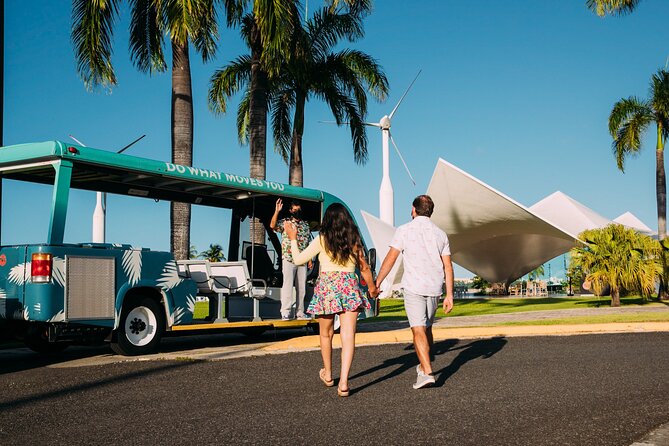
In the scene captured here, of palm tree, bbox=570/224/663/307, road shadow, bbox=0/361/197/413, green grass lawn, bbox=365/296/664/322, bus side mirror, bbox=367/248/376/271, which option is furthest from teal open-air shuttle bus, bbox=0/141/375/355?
palm tree, bbox=570/224/663/307

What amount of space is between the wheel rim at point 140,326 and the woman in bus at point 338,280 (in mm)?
3695

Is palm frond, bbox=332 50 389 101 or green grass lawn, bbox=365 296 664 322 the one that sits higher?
palm frond, bbox=332 50 389 101

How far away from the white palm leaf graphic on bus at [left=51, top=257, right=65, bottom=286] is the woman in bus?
10.8ft

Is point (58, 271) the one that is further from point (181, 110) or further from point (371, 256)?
point (181, 110)

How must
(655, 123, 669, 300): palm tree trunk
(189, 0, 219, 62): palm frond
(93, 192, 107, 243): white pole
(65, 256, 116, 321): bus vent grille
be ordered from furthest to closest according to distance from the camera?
(655, 123, 669, 300): palm tree trunk → (189, 0, 219, 62): palm frond → (93, 192, 107, 243): white pole → (65, 256, 116, 321): bus vent grille

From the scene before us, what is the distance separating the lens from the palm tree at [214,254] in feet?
40.1

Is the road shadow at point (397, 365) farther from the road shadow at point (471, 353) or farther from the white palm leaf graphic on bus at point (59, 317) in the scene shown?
the white palm leaf graphic on bus at point (59, 317)

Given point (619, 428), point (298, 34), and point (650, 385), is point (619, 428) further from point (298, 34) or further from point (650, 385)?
point (298, 34)

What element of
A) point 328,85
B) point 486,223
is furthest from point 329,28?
point 486,223

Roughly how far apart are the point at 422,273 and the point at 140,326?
14.8ft

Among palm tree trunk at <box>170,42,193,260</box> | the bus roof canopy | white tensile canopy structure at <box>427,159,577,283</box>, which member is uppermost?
palm tree trunk at <box>170,42,193,260</box>

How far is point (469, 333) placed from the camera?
12.7m

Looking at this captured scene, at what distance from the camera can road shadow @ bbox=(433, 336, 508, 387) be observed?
25.3 feet

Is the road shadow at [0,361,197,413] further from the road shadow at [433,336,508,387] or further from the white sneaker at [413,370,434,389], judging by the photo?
the road shadow at [433,336,508,387]
